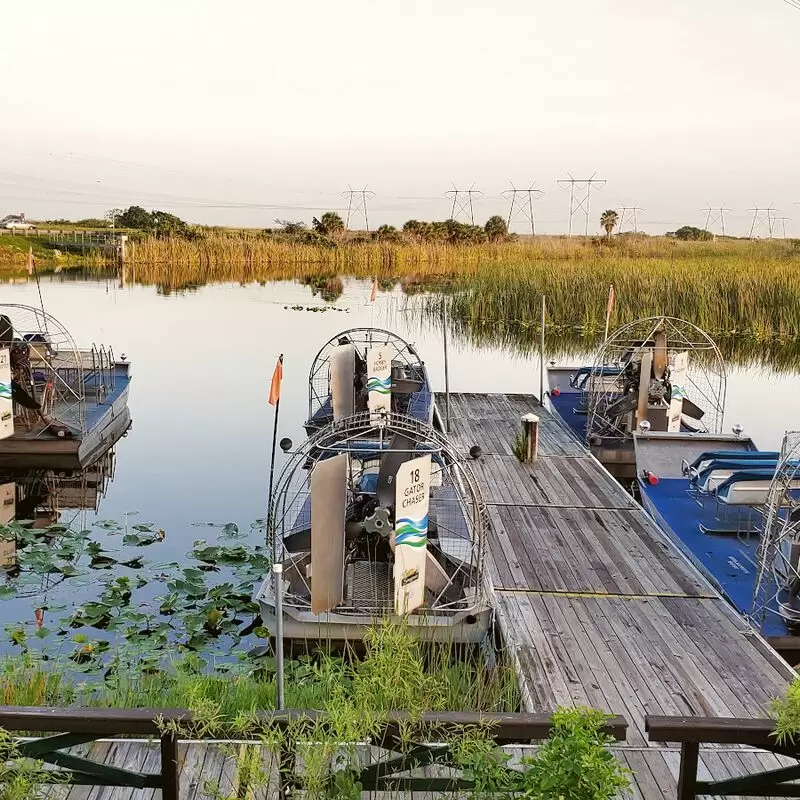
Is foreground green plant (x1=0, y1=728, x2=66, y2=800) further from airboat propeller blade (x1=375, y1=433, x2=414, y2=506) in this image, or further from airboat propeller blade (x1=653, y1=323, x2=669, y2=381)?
airboat propeller blade (x1=653, y1=323, x2=669, y2=381)

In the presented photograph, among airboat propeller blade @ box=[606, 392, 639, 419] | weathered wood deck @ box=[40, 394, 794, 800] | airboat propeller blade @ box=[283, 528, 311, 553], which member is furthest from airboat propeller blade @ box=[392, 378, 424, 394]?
airboat propeller blade @ box=[283, 528, 311, 553]

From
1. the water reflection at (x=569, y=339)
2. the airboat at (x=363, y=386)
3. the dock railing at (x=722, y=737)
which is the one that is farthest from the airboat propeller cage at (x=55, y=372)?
the water reflection at (x=569, y=339)

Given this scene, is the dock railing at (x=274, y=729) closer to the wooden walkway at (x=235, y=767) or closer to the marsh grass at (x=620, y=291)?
the wooden walkway at (x=235, y=767)

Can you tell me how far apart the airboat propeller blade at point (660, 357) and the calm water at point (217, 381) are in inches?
166

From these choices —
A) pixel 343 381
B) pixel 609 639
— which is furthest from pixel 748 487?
pixel 343 381

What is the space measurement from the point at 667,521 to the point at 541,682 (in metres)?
3.50

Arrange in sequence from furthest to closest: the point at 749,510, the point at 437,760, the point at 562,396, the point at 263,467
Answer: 1. the point at 562,396
2. the point at 263,467
3. the point at 749,510
4. the point at 437,760

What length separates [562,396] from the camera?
14.5 m

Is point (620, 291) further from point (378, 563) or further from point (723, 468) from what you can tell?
point (378, 563)

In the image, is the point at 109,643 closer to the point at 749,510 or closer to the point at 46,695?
the point at 46,695

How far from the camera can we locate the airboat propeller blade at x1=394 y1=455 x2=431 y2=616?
222 inches

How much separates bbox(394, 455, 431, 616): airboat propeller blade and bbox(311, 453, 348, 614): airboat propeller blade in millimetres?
384

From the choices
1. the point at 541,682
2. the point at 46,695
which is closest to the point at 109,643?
the point at 46,695

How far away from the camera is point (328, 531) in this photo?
549 cm
